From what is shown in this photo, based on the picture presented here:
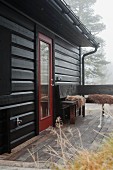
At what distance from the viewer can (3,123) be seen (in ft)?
11.7

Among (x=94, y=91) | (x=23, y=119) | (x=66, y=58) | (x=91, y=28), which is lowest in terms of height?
(x=23, y=119)

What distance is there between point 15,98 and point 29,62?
843 millimetres

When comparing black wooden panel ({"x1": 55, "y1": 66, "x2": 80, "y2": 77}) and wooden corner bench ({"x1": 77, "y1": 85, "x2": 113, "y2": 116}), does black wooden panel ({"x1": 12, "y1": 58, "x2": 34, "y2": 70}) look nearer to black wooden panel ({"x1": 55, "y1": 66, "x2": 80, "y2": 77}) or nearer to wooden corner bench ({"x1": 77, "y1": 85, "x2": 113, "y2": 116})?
black wooden panel ({"x1": 55, "y1": 66, "x2": 80, "y2": 77})

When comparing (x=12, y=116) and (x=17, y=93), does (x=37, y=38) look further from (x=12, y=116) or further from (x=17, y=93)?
(x=12, y=116)

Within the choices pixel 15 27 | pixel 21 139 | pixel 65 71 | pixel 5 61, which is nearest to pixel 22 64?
pixel 15 27

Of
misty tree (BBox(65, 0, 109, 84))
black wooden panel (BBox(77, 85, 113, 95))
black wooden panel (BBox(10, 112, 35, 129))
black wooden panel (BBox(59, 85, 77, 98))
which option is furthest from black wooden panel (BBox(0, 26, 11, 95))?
misty tree (BBox(65, 0, 109, 84))

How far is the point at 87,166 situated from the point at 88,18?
17.5 m

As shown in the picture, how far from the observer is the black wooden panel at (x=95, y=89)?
7.37 m

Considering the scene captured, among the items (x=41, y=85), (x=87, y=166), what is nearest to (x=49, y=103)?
(x=41, y=85)

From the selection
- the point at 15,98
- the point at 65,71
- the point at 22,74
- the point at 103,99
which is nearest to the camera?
the point at 15,98

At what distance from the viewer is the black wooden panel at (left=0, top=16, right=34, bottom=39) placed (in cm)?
361

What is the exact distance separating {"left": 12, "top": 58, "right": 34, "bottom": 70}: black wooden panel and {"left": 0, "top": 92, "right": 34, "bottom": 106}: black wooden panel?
0.43 meters

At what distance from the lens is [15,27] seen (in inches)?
157

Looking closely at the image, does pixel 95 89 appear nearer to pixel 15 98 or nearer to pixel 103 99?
pixel 103 99
